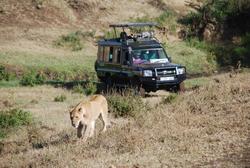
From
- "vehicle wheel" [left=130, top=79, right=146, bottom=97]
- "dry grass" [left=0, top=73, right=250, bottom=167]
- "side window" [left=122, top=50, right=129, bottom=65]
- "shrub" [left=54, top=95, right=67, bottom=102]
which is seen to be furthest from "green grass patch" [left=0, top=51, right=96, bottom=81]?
"dry grass" [left=0, top=73, right=250, bottom=167]

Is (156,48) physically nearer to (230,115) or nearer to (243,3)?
(230,115)

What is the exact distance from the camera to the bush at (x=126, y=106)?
51.2 ft

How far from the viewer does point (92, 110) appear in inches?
507

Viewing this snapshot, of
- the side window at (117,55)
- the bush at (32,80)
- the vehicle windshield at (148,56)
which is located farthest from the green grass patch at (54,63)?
the vehicle windshield at (148,56)

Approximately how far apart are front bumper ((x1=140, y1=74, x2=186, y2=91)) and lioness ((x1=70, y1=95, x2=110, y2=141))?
23.5ft

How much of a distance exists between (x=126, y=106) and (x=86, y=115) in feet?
11.4

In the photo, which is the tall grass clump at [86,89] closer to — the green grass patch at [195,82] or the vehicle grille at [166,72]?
the vehicle grille at [166,72]

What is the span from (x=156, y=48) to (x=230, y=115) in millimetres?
9123

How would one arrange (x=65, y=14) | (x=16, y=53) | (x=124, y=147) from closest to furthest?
(x=124, y=147)
(x=16, y=53)
(x=65, y=14)

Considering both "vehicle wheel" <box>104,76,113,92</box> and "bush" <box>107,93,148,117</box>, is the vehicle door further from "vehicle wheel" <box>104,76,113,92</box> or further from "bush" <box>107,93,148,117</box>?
"bush" <box>107,93,148,117</box>

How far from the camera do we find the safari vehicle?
813 inches

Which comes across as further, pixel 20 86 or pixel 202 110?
pixel 20 86

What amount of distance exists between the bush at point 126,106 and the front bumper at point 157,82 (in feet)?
12.7

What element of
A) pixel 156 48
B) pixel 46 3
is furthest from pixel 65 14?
pixel 156 48
